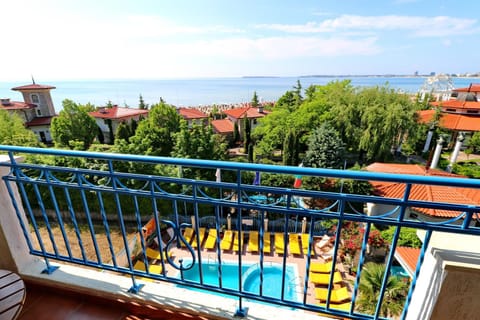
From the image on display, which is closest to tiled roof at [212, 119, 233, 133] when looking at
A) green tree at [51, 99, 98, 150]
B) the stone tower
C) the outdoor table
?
green tree at [51, 99, 98, 150]

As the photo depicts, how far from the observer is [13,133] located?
16.2 meters

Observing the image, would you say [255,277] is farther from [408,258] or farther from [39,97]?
[39,97]

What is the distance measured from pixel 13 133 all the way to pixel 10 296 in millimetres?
20651

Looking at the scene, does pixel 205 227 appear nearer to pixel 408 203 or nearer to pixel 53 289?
pixel 53 289

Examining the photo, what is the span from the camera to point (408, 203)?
1061mm

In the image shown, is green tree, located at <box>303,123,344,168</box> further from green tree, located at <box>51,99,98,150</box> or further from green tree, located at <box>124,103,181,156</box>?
green tree, located at <box>51,99,98,150</box>

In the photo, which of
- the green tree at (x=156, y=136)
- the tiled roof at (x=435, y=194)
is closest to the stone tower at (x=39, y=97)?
the green tree at (x=156, y=136)

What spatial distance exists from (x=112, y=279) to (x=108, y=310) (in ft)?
0.70

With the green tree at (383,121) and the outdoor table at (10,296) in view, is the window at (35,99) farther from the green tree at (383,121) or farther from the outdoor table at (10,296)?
the outdoor table at (10,296)

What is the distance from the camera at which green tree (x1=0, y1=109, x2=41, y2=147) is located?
15.2 metres

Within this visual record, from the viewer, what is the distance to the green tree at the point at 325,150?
15.3 m

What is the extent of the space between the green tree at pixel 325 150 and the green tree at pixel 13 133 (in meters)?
17.8

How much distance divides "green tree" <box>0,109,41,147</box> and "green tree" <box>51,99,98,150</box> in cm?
327

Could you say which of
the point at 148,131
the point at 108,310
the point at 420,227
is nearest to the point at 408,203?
the point at 420,227
